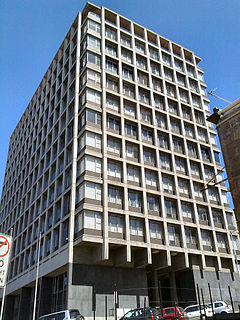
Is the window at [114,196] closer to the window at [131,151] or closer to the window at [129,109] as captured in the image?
the window at [131,151]

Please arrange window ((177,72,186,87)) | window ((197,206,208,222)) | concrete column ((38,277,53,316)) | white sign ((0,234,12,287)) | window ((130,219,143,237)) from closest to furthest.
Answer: white sign ((0,234,12,287))
window ((130,219,143,237))
concrete column ((38,277,53,316))
window ((197,206,208,222))
window ((177,72,186,87))

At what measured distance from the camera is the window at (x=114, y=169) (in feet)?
130

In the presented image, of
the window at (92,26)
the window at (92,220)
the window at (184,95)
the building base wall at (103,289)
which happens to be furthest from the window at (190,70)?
the building base wall at (103,289)

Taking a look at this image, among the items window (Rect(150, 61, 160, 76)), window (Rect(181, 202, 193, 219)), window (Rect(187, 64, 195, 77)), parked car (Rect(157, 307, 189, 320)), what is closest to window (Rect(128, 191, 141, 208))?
window (Rect(181, 202, 193, 219))

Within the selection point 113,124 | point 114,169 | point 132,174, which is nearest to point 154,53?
point 113,124

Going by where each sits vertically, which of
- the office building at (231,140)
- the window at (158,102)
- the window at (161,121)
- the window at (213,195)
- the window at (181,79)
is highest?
the window at (181,79)

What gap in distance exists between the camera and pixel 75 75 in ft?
154

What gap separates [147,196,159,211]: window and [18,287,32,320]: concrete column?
23207mm

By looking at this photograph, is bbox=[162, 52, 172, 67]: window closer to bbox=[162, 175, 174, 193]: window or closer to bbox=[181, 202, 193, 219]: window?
bbox=[162, 175, 174, 193]: window

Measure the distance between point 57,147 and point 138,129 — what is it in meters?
13.0

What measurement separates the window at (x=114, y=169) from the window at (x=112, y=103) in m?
9.02

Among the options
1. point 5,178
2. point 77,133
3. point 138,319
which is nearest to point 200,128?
point 77,133

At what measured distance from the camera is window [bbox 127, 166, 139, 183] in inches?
1618

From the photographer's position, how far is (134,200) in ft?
131
